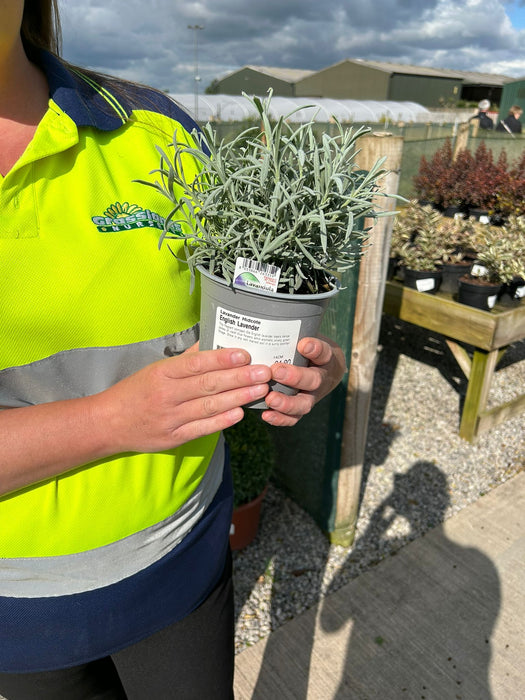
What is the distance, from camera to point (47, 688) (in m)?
1.00

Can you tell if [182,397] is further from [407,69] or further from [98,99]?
[407,69]

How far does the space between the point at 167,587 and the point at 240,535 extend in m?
1.71

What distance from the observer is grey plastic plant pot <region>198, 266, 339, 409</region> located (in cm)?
79

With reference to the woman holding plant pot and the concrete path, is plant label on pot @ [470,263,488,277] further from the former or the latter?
the woman holding plant pot

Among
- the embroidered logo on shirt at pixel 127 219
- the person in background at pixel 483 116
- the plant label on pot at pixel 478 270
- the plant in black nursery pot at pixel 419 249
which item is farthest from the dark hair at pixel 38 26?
the person in background at pixel 483 116

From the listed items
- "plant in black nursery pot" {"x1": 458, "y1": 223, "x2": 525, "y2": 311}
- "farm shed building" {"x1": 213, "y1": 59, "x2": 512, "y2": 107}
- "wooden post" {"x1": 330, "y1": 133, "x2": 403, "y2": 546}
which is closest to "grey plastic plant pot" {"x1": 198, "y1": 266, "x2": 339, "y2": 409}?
"wooden post" {"x1": 330, "y1": 133, "x2": 403, "y2": 546}

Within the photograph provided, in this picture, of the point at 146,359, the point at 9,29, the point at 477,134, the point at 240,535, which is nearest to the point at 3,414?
the point at 146,359

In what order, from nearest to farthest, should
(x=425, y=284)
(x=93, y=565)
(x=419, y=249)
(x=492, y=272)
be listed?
(x=93, y=565)
(x=492, y=272)
(x=425, y=284)
(x=419, y=249)

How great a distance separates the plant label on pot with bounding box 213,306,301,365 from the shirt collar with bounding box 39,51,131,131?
1.45 feet

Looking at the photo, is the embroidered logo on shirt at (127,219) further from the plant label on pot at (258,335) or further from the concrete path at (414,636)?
the concrete path at (414,636)

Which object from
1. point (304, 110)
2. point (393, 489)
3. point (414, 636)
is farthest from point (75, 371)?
point (304, 110)

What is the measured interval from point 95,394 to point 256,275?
0.38 m

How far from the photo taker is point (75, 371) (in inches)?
36.8

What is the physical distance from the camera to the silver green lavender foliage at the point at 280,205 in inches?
29.6
